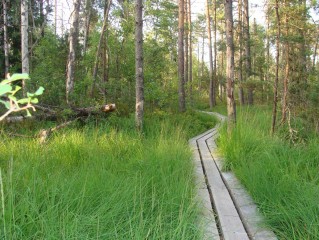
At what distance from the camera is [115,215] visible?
110 inches

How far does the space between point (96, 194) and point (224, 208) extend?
4.87ft

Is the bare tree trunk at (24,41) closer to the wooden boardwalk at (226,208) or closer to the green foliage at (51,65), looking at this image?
the green foliage at (51,65)

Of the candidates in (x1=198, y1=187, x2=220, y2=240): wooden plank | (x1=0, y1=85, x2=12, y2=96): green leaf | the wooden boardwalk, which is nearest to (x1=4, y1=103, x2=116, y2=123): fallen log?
the wooden boardwalk

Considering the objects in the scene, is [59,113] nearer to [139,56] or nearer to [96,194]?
[139,56]

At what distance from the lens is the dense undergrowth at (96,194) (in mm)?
2477

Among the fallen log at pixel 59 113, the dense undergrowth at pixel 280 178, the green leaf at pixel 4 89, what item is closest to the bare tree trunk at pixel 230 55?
the dense undergrowth at pixel 280 178

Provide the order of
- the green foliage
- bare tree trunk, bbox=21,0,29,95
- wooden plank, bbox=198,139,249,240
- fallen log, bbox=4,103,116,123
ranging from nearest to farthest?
wooden plank, bbox=198,139,249,240 → fallen log, bbox=4,103,116,123 → the green foliage → bare tree trunk, bbox=21,0,29,95

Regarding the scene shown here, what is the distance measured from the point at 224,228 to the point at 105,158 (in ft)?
7.76

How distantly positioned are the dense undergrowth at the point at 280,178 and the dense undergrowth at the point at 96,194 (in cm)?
81

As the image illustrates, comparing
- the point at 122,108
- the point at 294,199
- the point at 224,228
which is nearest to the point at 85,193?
the point at 224,228

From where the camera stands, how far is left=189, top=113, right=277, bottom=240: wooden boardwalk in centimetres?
299

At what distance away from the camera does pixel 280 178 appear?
13.1 ft

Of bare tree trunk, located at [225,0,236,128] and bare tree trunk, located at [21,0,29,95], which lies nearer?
bare tree trunk, located at [225,0,236,128]

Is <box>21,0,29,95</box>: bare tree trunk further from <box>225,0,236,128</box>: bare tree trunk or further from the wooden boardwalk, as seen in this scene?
the wooden boardwalk
